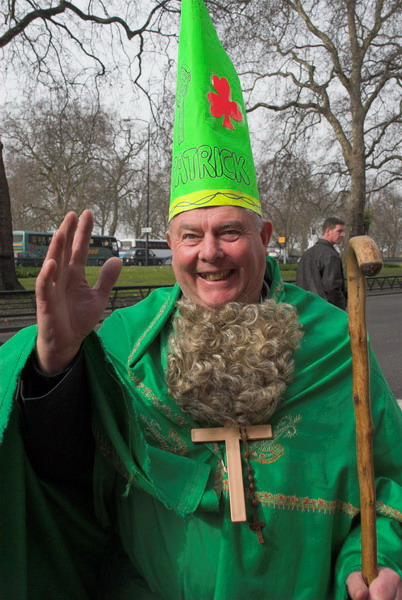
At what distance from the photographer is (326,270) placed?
7.53m

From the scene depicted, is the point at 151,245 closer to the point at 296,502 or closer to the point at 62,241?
the point at 296,502

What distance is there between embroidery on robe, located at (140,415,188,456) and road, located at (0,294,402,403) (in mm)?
4418

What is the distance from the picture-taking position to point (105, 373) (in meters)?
1.64

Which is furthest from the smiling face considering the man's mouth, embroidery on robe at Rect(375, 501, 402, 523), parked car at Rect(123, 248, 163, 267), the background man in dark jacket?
parked car at Rect(123, 248, 163, 267)

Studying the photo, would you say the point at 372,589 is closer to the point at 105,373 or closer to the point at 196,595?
the point at 196,595

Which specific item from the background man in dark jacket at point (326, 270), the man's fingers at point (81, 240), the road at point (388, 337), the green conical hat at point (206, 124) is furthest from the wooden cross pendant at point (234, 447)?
the background man in dark jacket at point (326, 270)

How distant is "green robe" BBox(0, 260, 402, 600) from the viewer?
1.61 metres

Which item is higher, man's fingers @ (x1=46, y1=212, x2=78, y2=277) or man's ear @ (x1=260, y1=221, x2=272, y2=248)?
man's ear @ (x1=260, y1=221, x2=272, y2=248)

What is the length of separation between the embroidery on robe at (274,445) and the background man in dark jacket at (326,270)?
5910 mm

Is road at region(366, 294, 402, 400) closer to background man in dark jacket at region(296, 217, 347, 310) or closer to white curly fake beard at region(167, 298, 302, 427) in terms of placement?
background man in dark jacket at region(296, 217, 347, 310)

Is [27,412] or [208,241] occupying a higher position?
[208,241]

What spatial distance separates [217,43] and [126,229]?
215 feet

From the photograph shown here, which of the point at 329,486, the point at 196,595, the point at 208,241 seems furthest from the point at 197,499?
the point at 208,241

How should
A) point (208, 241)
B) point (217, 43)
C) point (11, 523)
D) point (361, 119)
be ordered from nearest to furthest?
point (11, 523)
point (208, 241)
point (217, 43)
point (361, 119)
